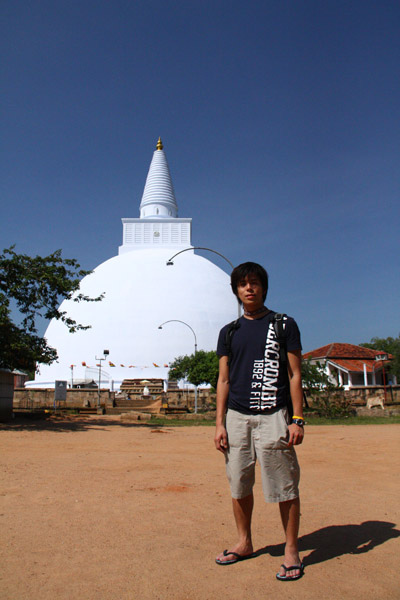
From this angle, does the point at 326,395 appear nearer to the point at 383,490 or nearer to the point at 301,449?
the point at 301,449

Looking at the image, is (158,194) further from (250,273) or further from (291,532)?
(291,532)

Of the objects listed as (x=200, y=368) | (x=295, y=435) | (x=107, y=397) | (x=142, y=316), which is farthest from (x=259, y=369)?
(x=142, y=316)

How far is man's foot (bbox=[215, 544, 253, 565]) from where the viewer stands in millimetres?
3242

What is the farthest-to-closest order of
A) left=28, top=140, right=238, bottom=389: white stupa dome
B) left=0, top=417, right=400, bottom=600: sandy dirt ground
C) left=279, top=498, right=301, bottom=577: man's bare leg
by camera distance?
left=28, top=140, right=238, bottom=389: white stupa dome
left=279, top=498, right=301, bottom=577: man's bare leg
left=0, top=417, right=400, bottom=600: sandy dirt ground

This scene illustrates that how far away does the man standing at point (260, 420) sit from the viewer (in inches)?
128

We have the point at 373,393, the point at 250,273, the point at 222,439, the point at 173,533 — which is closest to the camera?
the point at 222,439

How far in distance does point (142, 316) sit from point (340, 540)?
106 feet

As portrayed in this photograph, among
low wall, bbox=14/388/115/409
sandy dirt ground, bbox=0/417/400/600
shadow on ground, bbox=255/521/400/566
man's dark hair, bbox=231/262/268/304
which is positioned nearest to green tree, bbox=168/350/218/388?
low wall, bbox=14/388/115/409

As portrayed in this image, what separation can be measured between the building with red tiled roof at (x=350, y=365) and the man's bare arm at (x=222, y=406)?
32.6 metres

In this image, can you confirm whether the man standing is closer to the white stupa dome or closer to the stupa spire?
the white stupa dome

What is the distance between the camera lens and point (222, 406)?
3561 millimetres

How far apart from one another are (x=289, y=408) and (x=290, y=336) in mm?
507

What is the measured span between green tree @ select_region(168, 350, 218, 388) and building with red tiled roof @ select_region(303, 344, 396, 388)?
345 inches

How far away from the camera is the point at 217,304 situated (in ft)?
123
